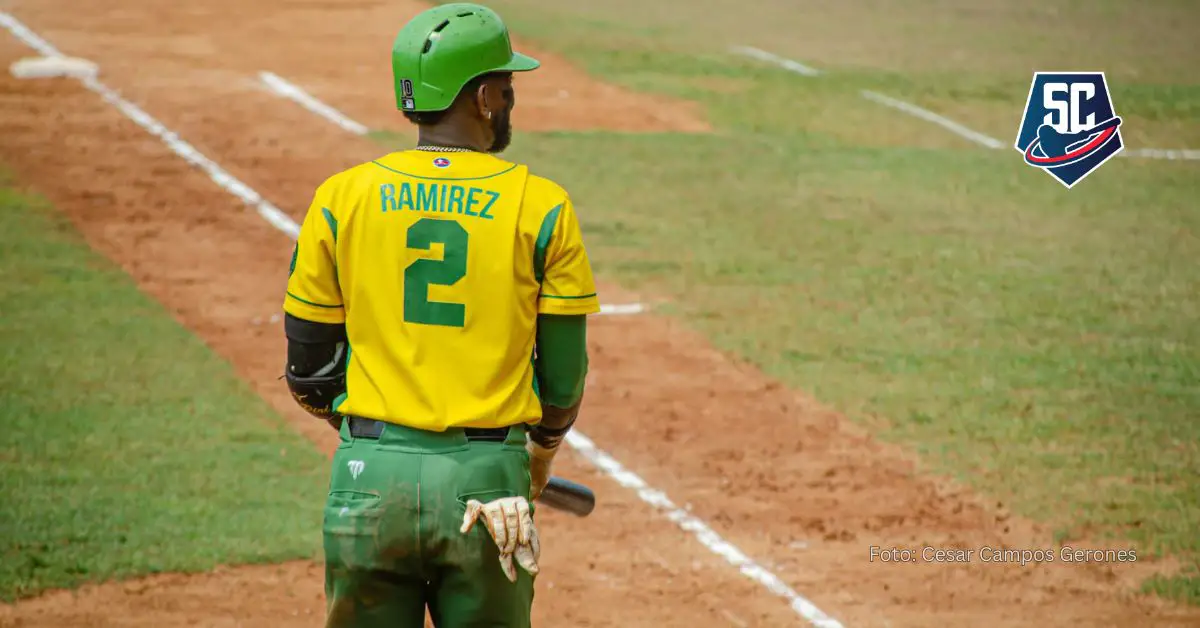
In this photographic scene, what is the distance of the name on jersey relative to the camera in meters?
3.89

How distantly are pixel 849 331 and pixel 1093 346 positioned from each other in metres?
1.73

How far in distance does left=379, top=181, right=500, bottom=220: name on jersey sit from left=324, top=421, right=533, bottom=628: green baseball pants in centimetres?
58

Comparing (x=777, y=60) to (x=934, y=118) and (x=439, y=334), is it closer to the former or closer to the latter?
(x=934, y=118)

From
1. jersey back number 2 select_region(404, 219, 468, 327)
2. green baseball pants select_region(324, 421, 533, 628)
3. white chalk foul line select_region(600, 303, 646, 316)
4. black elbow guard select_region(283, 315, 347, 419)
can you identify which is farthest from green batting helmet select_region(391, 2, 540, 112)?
white chalk foul line select_region(600, 303, 646, 316)

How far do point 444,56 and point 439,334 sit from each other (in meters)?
0.76

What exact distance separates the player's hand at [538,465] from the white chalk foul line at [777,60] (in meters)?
16.0

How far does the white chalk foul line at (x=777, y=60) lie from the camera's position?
20.1m

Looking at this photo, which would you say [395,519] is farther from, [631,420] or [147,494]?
[631,420]

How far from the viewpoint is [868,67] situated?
20.7 meters

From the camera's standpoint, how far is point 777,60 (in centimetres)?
2078

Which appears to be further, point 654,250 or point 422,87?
point 654,250

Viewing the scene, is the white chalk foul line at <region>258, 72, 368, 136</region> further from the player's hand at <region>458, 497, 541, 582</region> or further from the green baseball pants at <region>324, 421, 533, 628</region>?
the player's hand at <region>458, 497, 541, 582</region>

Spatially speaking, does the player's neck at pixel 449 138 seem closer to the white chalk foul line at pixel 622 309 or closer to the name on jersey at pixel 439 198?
the name on jersey at pixel 439 198

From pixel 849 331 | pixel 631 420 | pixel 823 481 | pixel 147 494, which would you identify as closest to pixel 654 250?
pixel 849 331
